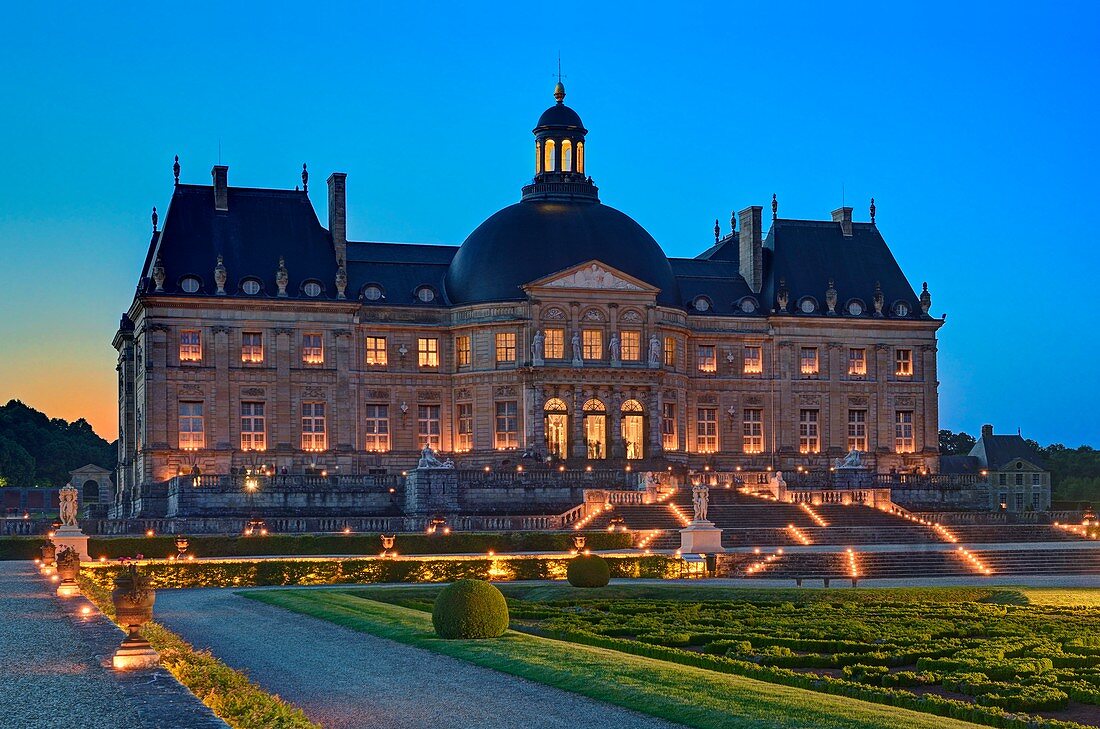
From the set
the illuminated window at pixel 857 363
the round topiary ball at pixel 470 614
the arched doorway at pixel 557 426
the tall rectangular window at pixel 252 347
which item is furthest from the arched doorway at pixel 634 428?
the round topiary ball at pixel 470 614

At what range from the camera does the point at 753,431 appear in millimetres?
79250

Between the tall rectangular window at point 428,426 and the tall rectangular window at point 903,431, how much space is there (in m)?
24.1

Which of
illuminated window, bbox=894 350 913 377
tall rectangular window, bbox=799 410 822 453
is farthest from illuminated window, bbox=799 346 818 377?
illuminated window, bbox=894 350 913 377

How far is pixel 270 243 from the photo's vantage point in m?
74.0

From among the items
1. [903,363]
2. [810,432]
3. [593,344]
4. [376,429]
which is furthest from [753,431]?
[376,429]

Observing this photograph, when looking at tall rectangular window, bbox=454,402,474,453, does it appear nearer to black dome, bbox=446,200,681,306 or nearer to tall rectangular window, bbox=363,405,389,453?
tall rectangular window, bbox=363,405,389,453

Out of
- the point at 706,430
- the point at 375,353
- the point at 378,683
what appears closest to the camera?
the point at 378,683

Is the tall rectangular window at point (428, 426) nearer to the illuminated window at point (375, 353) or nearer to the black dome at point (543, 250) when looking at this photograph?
the illuminated window at point (375, 353)

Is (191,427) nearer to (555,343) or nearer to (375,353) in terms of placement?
(375,353)

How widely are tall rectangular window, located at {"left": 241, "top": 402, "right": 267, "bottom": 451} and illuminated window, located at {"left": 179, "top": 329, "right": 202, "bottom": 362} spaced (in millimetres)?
3076

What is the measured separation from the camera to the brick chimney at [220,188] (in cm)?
7444

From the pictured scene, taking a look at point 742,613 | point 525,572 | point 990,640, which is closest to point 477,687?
point 990,640

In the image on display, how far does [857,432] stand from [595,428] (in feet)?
49.6

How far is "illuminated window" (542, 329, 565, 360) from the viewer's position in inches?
2896
